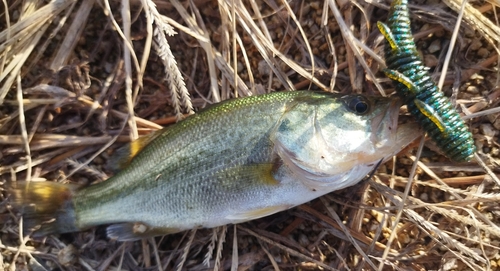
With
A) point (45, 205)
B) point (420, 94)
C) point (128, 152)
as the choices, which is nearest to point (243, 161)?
point (128, 152)

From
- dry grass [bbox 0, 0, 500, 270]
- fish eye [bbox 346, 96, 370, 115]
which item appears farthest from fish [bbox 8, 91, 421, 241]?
dry grass [bbox 0, 0, 500, 270]

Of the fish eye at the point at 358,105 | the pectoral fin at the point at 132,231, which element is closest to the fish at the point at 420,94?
the fish eye at the point at 358,105

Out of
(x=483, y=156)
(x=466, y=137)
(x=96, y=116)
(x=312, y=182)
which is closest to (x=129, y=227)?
(x=96, y=116)

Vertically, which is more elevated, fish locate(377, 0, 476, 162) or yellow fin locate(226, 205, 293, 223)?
fish locate(377, 0, 476, 162)

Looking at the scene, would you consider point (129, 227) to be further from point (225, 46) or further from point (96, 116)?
point (225, 46)

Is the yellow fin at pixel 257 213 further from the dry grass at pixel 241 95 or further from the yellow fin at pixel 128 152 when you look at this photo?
the yellow fin at pixel 128 152

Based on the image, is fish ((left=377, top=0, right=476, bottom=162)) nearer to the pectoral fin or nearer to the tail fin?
the pectoral fin

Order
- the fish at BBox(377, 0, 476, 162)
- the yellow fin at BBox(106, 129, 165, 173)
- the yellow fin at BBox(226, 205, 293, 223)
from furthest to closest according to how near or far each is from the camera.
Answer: the yellow fin at BBox(106, 129, 165, 173), the yellow fin at BBox(226, 205, 293, 223), the fish at BBox(377, 0, 476, 162)
